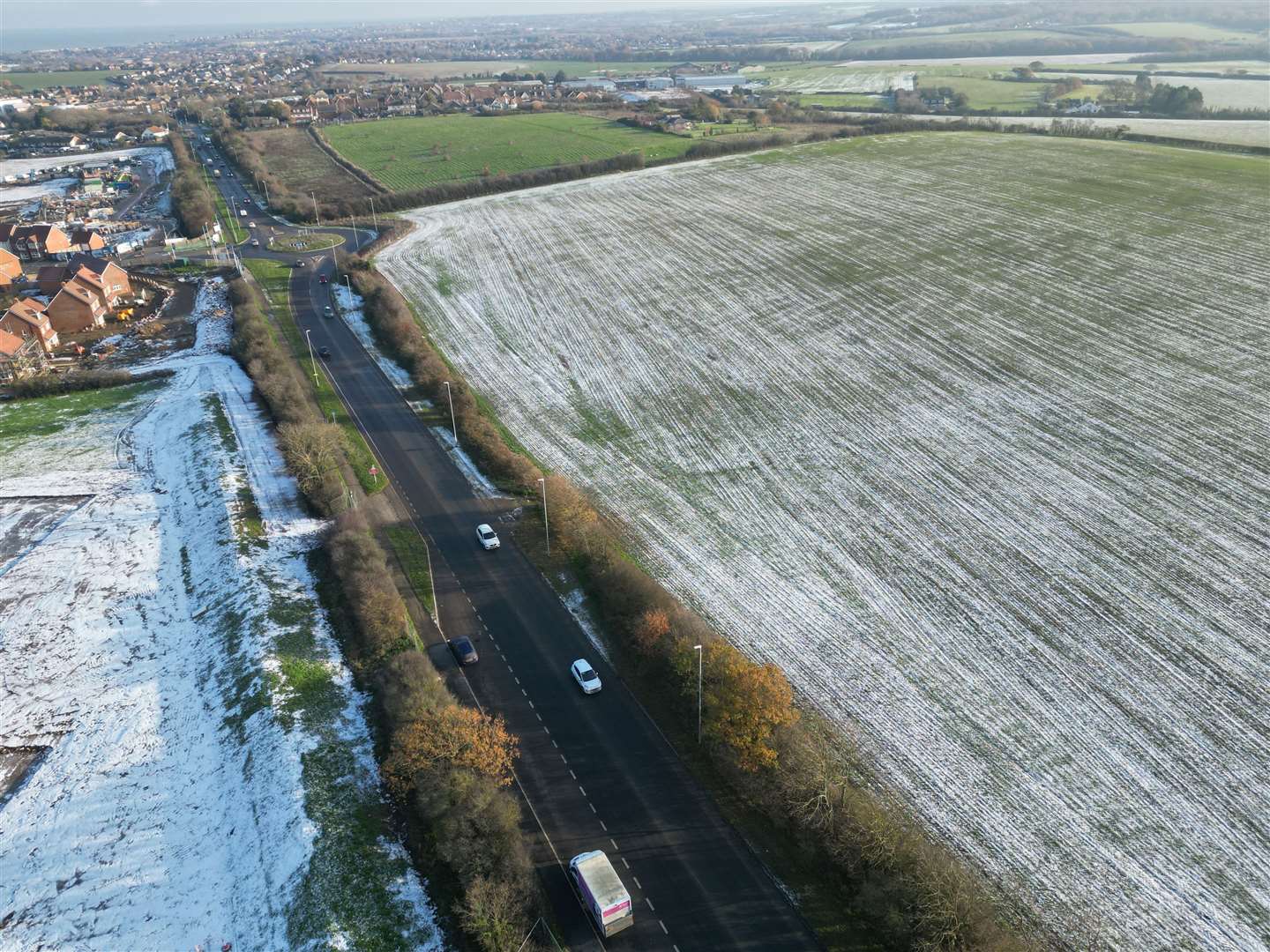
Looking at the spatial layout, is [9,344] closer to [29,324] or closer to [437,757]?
[29,324]

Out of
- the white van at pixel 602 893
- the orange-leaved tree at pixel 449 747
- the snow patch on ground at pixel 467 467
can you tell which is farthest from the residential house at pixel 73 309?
the white van at pixel 602 893

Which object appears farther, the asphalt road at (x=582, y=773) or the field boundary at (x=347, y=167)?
the field boundary at (x=347, y=167)

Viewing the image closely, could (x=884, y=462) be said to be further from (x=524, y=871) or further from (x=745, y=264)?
(x=745, y=264)

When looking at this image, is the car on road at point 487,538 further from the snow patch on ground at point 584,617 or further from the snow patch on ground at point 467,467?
the snow patch on ground at point 584,617

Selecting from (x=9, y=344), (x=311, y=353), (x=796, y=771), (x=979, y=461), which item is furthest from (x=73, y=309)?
(x=979, y=461)

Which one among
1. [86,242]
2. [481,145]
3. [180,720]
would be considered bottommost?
[180,720]
